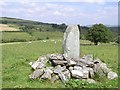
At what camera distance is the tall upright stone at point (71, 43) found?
19.4 meters

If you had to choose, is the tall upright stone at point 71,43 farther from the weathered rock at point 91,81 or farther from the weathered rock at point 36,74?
the weathered rock at point 91,81

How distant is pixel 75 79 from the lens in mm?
16062

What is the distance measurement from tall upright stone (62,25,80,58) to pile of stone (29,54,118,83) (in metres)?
1.18

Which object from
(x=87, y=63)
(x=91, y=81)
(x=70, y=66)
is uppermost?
(x=87, y=63)

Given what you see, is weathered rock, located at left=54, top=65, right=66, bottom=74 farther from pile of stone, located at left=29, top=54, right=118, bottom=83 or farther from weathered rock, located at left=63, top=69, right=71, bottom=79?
weathered rock, located at left=63, top=69, right=71, bottom=79

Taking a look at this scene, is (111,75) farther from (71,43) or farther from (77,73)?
(71,43)

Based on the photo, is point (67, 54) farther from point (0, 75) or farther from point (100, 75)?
point (0, 75)

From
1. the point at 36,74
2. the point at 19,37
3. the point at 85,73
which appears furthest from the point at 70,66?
the point at 19,37

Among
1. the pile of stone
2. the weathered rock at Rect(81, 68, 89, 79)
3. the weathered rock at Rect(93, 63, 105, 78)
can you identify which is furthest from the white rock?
the weathered rock at Rect(93, 63, 105, 78)

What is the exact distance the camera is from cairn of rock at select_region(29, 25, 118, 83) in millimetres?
16094

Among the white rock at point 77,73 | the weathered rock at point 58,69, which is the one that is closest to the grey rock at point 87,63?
the white rock at point 77,73

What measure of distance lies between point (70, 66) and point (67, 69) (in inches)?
16.9

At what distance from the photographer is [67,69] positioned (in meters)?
17.0

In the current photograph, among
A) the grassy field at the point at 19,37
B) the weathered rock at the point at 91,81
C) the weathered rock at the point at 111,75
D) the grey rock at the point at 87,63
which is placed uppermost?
the grey rock at the point at 87,63
